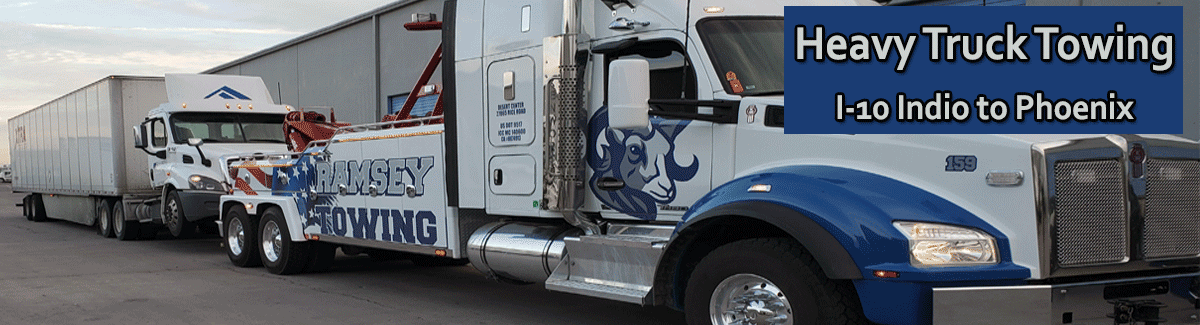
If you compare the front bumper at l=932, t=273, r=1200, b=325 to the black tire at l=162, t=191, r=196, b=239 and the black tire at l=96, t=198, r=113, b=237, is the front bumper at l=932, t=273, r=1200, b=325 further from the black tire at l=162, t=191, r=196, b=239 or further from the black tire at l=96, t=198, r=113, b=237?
the black tire at l=96, t=198, r=113, b=237

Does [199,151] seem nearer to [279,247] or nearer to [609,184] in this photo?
[279,247]

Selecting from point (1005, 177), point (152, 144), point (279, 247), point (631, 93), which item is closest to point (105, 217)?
point (152, 144)

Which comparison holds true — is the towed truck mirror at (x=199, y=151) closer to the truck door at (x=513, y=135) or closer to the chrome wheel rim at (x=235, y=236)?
the chrome wheel rim at (x=235, y=236)

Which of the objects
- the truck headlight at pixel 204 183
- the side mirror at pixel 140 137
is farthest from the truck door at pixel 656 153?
the side mirror at pixel 140 137

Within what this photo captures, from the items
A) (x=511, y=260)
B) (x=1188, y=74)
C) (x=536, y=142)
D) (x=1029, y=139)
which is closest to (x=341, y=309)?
(x=511, y=260)

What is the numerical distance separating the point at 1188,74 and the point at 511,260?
6.86m

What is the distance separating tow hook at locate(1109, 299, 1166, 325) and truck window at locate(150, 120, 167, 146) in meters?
14.1

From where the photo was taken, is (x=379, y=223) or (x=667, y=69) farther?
(x=379, y=223)

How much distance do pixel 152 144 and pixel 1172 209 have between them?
14506 mm

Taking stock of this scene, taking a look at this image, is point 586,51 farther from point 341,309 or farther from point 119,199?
point 119,199

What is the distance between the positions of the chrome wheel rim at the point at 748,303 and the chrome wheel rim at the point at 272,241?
6.77 metres

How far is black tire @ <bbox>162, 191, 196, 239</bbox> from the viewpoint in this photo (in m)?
14.8

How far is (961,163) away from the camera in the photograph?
507 cm

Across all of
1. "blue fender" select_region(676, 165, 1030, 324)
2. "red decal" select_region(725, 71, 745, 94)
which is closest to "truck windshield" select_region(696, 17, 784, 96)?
"red decal" select_region(725, 71, 745, 94)
